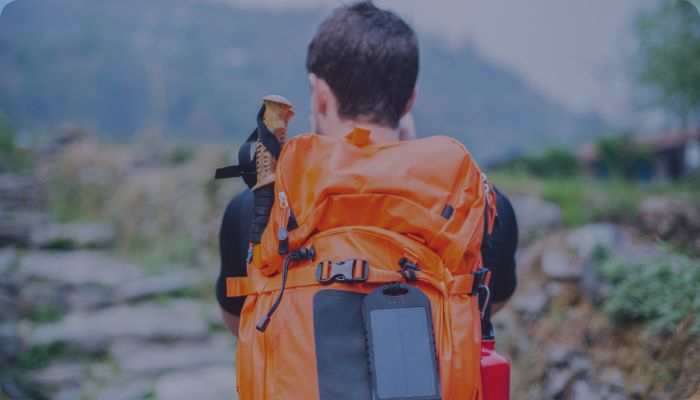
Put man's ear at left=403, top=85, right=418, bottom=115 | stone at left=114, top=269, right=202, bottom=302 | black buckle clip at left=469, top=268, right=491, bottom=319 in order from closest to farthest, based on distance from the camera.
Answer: black buckle clip at left=469, top=268, right=491, bottom=319, man's ear at left=403, top=85, right=418, bottom=115, stone at left=114, top=269, right=202, bottom=302

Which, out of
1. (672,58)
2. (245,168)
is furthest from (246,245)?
(672,58)

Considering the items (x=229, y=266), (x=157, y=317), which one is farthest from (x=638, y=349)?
(x=157, y=317)

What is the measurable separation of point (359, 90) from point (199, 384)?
294 centimetres

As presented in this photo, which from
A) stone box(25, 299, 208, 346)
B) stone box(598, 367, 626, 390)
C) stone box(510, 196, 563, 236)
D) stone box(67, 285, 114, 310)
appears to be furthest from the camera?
stone box(67, 285, 114, 310)

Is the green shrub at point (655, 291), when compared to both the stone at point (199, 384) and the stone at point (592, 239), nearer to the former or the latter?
the stone at point (592, 239)

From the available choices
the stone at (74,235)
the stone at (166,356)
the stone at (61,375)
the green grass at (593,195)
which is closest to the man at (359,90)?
the stone at (61,375)

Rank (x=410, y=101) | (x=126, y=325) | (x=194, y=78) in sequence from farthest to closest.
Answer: (x=194, y=78) → (x=126, y=325) → (x=410, y=101)

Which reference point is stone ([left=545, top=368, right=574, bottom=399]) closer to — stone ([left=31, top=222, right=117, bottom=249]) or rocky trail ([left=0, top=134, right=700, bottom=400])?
rocky trail ([left=0, top=134, right=700, bottom=400])

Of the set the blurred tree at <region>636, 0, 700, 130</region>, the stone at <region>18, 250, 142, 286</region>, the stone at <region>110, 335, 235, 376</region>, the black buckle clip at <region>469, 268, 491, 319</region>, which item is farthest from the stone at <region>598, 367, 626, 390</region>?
the blurred tree at <region>636, 0, 700, 130</region>

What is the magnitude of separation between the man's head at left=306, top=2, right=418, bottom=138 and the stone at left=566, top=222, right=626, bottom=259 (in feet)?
8.28

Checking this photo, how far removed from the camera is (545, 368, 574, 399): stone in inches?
117

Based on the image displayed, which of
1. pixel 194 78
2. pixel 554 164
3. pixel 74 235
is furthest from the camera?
pixel 194 78

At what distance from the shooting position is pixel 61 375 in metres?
3.73

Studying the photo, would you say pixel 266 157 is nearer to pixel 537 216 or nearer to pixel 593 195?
pixel 537 216
